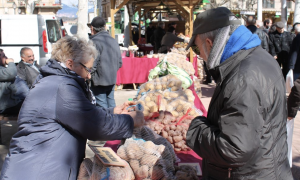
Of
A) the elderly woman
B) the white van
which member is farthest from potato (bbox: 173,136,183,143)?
the white van

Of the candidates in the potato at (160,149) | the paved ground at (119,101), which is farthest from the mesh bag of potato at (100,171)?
the paved ground at (119,101)

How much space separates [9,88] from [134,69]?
14.8 ft

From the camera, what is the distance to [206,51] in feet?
5.24

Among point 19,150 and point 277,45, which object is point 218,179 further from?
point 277,45

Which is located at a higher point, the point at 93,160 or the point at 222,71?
the point at 222,71

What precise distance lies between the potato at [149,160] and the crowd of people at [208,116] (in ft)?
0.68

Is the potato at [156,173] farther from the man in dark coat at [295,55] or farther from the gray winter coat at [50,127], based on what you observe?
the man in dark coat at [295,55]

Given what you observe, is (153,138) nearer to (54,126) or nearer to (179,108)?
(54,126)

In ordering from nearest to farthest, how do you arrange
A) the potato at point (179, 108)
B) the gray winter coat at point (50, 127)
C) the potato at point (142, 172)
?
the gray winter coat at point (50, 127), the potato at point (142, 172), the potato at point (179, 108)

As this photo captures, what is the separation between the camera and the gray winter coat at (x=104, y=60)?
455 centimetres

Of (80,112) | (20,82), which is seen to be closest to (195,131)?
(80,112)

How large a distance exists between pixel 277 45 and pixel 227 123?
Answer: 7.02 m

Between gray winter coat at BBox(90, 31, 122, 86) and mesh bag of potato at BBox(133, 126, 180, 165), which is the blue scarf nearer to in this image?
mesh bag of potato at BBox(133, 126, 180, 165)

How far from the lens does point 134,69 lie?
8672 millimetres
